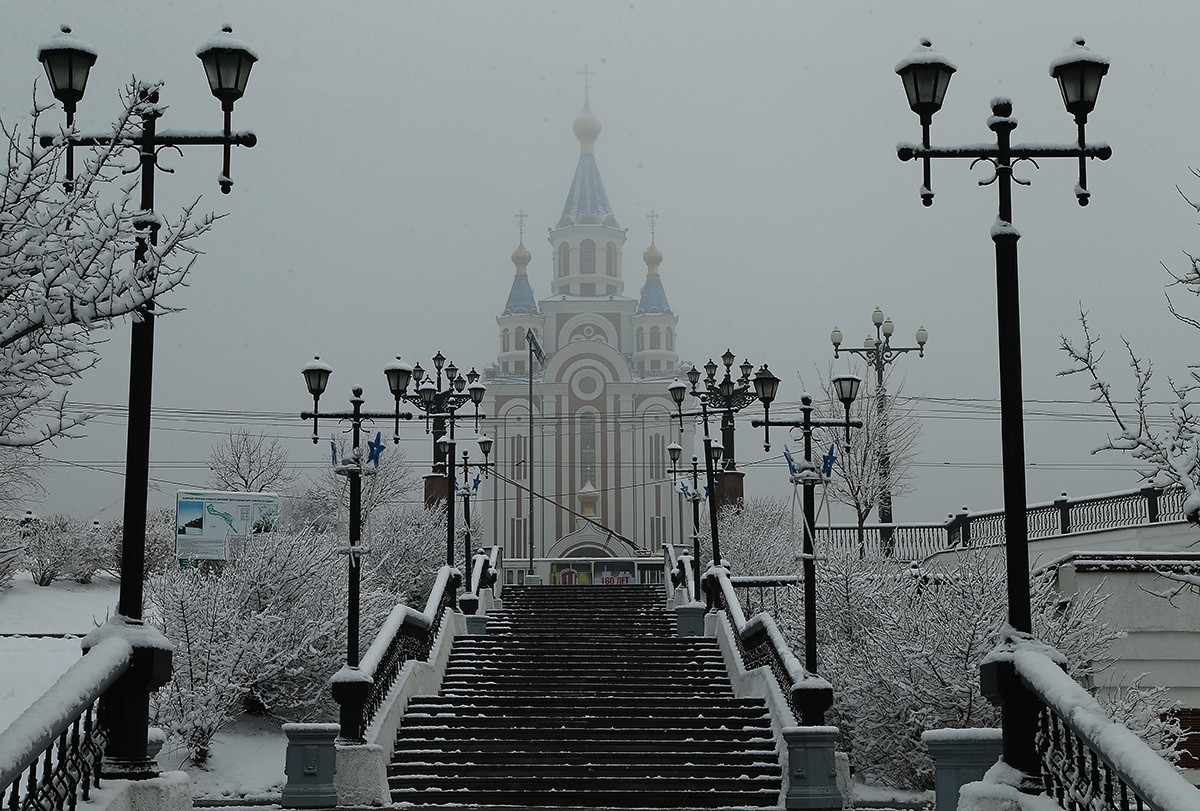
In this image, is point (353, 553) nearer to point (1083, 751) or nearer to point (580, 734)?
point (580, 734)

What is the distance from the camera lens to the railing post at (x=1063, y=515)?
93.4ft

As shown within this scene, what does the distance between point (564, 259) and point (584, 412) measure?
1097 centimetres

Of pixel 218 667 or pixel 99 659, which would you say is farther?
pixel 218 667

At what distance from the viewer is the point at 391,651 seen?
16.5 metres

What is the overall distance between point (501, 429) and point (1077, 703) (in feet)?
203

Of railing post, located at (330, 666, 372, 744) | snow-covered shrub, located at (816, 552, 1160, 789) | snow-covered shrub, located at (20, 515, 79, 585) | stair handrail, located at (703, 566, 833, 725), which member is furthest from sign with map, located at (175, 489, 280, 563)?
railing post, located at (330, 666, 372, 744)

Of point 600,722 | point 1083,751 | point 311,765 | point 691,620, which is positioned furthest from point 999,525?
→ point 1083,751

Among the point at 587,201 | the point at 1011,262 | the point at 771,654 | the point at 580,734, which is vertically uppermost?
the point at 587,201

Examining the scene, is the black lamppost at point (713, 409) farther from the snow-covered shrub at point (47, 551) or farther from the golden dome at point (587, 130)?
the golden dome at point (587, 130)

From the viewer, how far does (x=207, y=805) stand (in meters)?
15.9

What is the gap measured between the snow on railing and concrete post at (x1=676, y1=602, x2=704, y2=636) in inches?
657

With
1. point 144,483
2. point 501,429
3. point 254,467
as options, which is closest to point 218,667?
point 144,483

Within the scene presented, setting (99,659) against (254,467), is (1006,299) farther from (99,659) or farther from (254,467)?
(254,467)

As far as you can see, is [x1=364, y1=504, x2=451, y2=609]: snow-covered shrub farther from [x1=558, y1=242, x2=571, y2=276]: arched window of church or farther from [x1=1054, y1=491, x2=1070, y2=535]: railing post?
[x1=558, y1=242, x2=571, y2=276]: arched window of church
